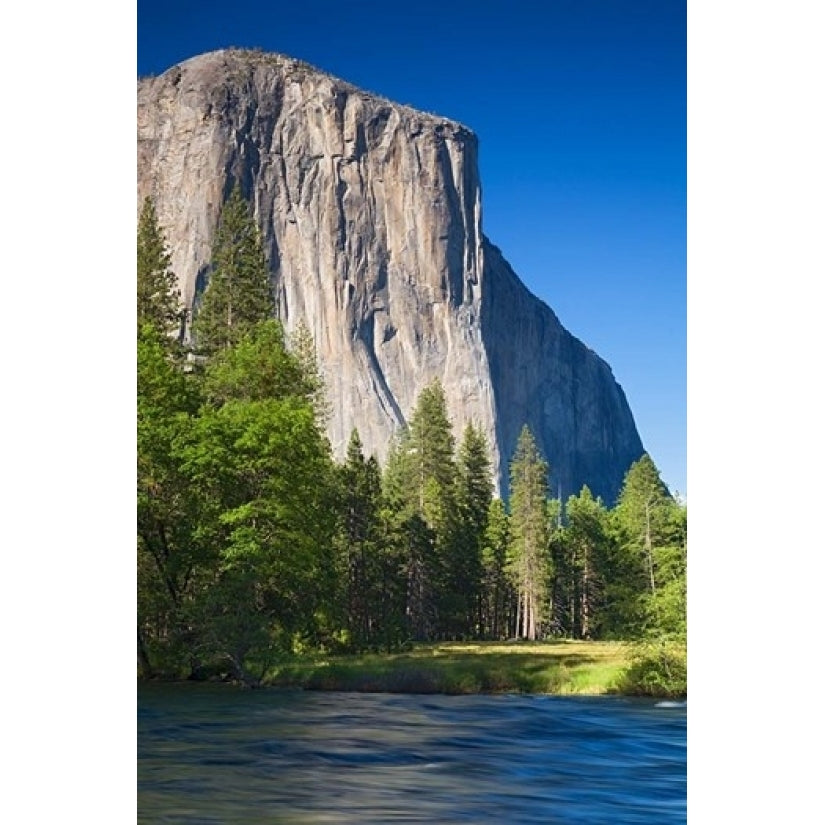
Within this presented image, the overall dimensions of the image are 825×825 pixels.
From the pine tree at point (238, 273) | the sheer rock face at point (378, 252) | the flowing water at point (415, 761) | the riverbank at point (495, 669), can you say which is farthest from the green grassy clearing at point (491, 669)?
the pine tree at point (238, 273)

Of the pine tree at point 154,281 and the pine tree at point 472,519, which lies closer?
the pine tree at point 472,519

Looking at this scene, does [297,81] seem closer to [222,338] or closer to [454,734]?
[222,338]

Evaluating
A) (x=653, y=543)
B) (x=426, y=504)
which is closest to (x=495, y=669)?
(x=426, y=504)

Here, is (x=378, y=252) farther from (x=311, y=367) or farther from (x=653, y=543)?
(x=653, y=543)

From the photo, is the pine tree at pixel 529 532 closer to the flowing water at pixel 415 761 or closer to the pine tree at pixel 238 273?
the flowing water at pixel 415 761

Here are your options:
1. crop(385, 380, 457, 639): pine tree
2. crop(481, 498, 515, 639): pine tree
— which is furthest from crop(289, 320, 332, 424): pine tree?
crop(481, 498, 515, 639): pine tree
